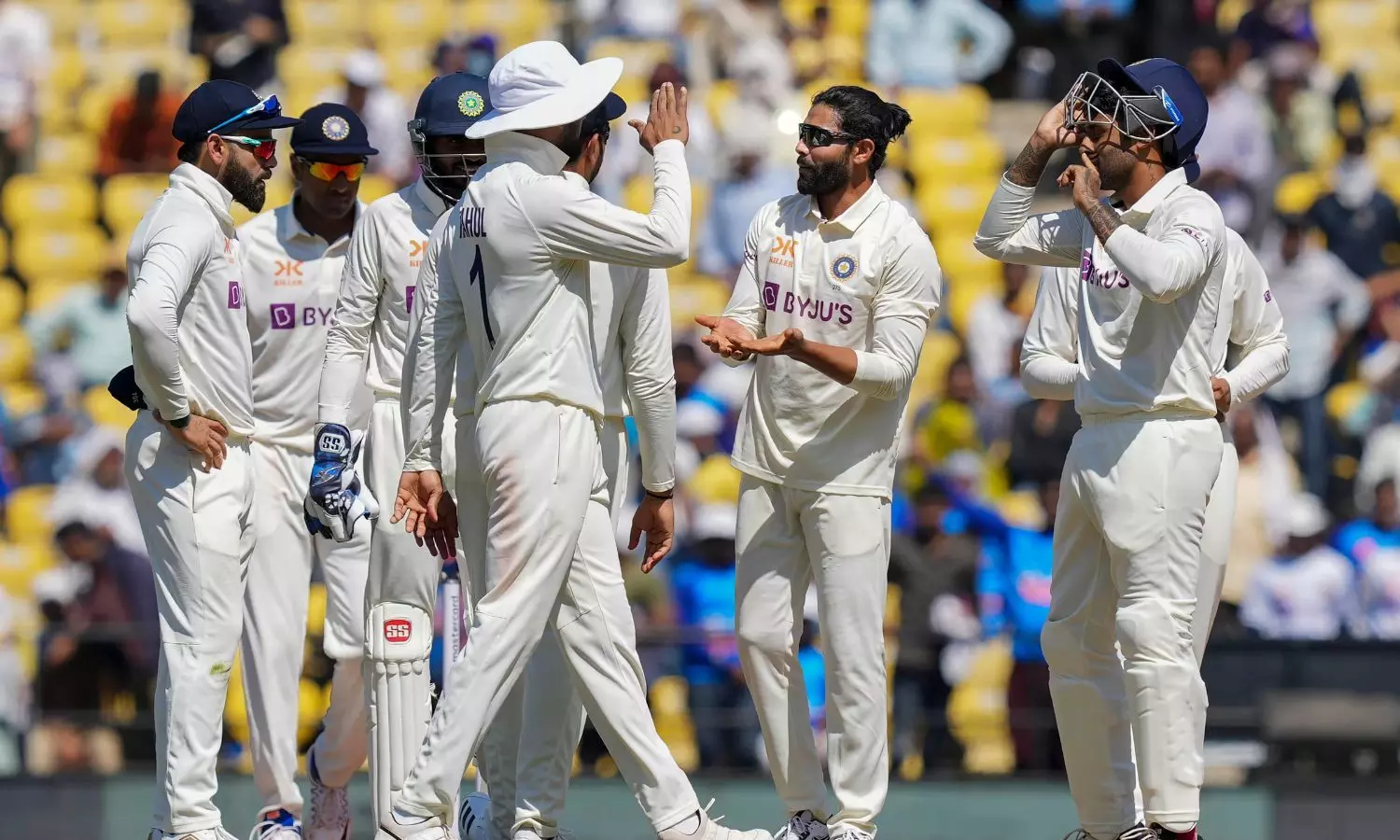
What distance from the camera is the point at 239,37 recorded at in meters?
15.0

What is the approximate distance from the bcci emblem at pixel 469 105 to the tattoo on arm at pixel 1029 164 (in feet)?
5.60

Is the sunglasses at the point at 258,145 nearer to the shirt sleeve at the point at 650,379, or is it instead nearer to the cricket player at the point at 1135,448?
the shirt sleeve at the point at 650,379

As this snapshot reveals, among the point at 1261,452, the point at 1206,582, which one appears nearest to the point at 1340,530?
the point at 1261,452

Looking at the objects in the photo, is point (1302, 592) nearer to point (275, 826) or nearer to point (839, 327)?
point (839, 327)

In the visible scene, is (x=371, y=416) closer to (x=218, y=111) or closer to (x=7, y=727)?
(x=218, y=111)

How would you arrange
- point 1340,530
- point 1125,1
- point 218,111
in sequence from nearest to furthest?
point 218,111, point 1340,530, point 1125,1

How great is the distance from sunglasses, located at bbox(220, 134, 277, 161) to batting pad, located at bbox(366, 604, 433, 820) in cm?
153

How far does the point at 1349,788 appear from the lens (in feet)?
28.4

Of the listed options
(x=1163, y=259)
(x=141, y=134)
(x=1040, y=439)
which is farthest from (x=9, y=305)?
(x=1163, y=259)

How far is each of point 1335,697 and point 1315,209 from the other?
A: 5064 millimetres

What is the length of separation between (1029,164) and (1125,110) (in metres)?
0.36

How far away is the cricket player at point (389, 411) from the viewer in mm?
6668

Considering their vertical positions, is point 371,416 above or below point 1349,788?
above

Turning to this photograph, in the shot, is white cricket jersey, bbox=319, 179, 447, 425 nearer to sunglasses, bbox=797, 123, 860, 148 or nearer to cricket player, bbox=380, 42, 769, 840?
cricket player, bbox=380, 42, 769, 840
